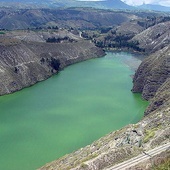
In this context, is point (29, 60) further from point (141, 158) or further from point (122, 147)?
point (141, 158)

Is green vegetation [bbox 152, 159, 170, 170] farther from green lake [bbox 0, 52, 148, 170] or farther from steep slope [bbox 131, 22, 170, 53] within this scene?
steep slope [bbox 131, 22, 170, 53]

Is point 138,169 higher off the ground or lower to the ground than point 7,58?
higher

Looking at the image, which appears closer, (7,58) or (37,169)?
(37,169)

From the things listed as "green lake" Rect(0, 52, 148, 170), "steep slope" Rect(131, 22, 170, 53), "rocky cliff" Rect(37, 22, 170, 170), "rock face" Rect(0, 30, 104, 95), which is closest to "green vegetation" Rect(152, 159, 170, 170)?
"rocky cliff" Rect(37, 22, 170, 170)

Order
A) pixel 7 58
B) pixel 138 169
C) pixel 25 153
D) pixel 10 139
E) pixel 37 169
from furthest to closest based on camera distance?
1. pixel 7 58
2. pixel 10 139
3. pixel 25 153
4. pixel 37 169
5. pixel 138 169

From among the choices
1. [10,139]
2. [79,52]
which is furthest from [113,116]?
[79,52]

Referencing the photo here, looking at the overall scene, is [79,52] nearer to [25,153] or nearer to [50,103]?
[50,103]
